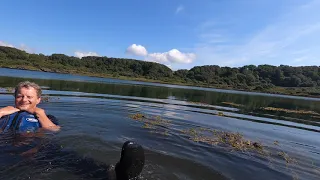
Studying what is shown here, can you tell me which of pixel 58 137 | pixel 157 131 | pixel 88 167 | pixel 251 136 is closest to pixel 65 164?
pixel 88 167

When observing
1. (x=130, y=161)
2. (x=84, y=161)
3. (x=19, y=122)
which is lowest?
(x=84, y=161)

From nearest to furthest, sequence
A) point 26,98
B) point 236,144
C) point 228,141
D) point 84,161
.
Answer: point 84,161 < point 26,98 < point 236,144 < point 228,141

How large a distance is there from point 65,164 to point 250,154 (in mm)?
7900

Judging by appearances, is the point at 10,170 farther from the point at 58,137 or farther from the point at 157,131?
the point at 157,131

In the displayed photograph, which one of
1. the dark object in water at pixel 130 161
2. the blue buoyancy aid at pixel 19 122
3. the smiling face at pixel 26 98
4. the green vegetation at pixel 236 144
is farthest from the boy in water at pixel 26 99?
the green vegetation at pixel 236 144

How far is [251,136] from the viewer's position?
656 inches

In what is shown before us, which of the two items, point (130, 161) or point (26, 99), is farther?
point (26, 99)

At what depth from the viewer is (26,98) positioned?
8836mm

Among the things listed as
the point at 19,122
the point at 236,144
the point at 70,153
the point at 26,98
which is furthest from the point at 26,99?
the point at 236,144

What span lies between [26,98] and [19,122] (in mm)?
921

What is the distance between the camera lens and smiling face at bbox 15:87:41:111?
866cm

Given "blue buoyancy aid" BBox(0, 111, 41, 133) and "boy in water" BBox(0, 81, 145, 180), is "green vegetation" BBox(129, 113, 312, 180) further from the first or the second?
"blue buoyancy aid" BBox(0, 111, 41, 133)

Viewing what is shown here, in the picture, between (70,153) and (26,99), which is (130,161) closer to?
(70,153)

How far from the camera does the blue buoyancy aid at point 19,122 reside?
904cm
